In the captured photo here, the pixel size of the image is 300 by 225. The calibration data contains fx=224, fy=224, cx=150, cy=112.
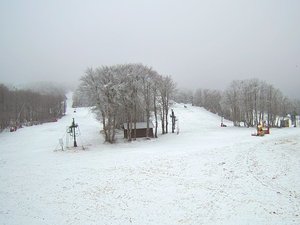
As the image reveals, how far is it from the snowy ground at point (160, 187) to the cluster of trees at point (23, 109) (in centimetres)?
4611

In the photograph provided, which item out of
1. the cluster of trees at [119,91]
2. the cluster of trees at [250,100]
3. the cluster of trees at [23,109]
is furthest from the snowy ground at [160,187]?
the cluster of trees at [23,109]

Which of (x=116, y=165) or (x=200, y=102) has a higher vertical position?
(x=200, y=102)

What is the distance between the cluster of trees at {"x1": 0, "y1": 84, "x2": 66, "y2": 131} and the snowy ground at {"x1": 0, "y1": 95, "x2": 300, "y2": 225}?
46.1m

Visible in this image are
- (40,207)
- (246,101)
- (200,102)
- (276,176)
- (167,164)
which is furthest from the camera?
(200,102)

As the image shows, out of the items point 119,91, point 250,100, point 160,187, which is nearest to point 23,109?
point 119,91

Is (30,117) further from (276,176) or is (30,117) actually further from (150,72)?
(276,176)

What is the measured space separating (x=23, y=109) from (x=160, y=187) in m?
75.8

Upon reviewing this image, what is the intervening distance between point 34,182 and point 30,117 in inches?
2782

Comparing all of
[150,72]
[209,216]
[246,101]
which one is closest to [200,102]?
[246,101]

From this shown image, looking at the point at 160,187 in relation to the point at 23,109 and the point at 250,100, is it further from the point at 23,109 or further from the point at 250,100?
the point at 23,109

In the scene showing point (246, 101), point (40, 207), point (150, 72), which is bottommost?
point (40, 207)

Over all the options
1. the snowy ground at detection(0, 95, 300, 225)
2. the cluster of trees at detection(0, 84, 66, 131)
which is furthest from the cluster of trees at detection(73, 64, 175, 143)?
the cluster of trees at detection(0, 84, 66, 131)

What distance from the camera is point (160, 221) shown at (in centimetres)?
1262

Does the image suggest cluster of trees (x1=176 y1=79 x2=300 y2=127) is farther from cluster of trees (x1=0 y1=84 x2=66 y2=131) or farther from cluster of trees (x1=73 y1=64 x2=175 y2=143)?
cluster of trees (x1=0 y1=84 x2=66 y2=131)
